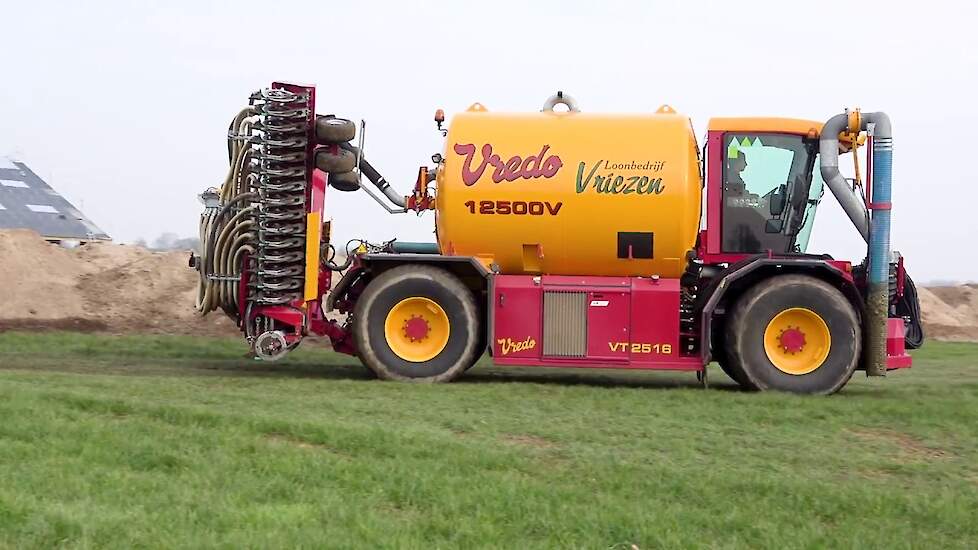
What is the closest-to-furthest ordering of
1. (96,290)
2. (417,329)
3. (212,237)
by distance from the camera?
(417,329) → (212,237) → (96,290)

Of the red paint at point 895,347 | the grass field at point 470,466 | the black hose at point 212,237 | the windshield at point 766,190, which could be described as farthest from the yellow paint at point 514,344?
the red paint at point 895,347

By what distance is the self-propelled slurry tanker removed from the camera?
12.3 meters

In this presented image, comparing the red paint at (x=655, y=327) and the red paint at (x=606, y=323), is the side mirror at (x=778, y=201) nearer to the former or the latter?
the red paint at (x=606, y=323)

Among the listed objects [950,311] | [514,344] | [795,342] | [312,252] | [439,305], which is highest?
[312,252]

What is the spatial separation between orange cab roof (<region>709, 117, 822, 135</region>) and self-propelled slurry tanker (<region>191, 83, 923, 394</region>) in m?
0.02

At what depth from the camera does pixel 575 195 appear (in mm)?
12461

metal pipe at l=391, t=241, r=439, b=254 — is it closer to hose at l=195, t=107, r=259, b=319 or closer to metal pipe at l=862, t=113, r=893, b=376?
hose at l=195, t=107, r=259, b=319

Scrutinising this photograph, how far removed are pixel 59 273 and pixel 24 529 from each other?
699 inches

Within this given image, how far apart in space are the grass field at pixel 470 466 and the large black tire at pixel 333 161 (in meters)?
2.48

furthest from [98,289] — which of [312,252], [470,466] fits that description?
[470,466]

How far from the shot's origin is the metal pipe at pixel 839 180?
1234 centimetres

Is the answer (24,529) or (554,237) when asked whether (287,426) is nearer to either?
(24,529)

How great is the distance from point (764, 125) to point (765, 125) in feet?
0.04

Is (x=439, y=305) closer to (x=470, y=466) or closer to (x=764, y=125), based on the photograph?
(x=764, y=125)
